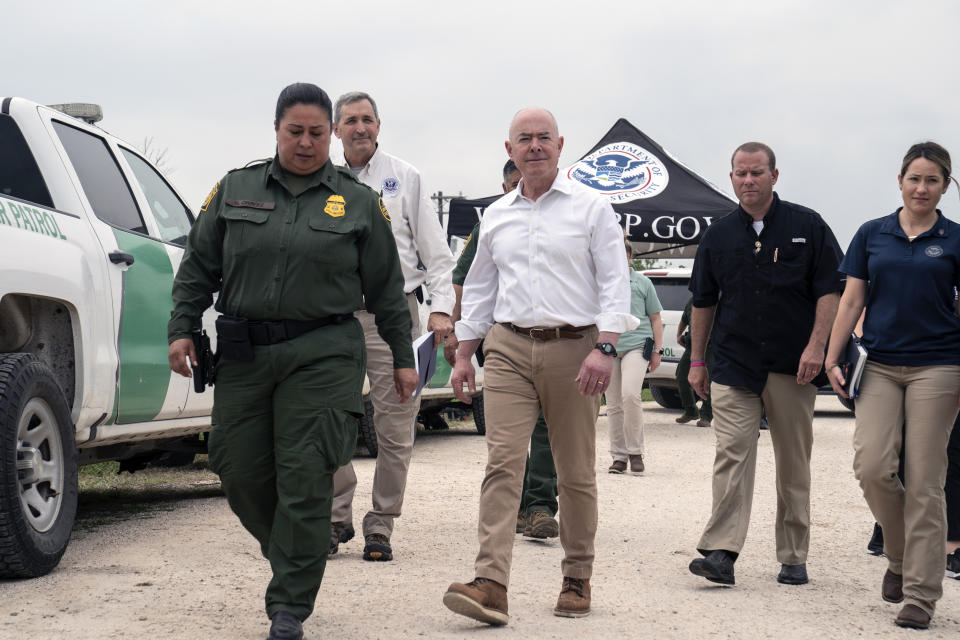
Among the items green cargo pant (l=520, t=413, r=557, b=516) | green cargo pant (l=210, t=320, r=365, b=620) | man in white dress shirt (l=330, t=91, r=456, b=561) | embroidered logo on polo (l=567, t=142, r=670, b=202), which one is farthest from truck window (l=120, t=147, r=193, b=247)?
embroidered logo on polo (l=567, t=142, r=670, b=202)

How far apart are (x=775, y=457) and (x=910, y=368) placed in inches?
35.2

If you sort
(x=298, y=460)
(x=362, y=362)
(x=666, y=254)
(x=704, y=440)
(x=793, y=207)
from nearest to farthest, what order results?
(x=298, y=460), (x=362, y=362), (x=793, y=207), (x=704, y=440), (x=666, y=254)

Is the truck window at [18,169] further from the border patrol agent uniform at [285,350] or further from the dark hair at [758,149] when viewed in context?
the dark hair at [758,149]

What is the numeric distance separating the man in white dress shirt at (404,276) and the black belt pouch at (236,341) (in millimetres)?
1806

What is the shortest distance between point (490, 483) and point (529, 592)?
78 centimetres

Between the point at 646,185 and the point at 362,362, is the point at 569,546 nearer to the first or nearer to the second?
the point at 362,362

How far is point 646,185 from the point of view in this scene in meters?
15.7

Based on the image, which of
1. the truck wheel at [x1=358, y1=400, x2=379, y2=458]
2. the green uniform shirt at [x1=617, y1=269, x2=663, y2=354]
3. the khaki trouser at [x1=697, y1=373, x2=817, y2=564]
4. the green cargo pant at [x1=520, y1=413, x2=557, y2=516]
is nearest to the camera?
the khaki trouser at [x1=697, y1=373, x2=817, y2=564]

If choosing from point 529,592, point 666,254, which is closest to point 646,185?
point 666,254

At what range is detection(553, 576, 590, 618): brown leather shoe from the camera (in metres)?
4.86

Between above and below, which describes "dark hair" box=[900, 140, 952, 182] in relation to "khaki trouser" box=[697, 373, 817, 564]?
above

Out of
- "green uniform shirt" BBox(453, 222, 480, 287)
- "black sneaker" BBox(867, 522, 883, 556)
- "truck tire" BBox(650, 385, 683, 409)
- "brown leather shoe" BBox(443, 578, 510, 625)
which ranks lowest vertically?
"truck tire" BBox(650, 385, 683, 409)

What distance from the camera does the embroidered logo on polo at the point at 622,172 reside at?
1566 centimetres

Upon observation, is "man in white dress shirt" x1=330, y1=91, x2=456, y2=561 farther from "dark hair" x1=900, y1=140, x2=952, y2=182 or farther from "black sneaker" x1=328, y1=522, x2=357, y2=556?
"dark hair" x1=900, y1=140, x2=952, y2=182
